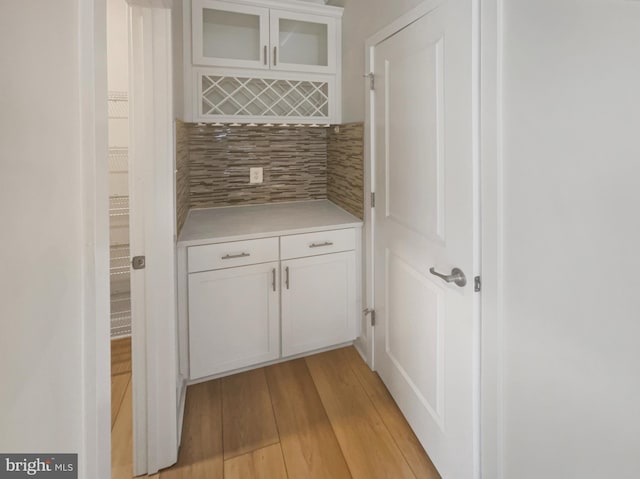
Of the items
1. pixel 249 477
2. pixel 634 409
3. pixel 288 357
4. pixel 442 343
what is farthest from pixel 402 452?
pixel 634 409

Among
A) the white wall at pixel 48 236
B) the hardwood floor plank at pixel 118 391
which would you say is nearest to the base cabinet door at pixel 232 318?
the hardwood floor plank at pixel 118 391

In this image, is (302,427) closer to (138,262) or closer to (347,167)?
(138,262)

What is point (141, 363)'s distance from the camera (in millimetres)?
1390

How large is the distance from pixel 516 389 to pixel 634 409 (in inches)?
12.5

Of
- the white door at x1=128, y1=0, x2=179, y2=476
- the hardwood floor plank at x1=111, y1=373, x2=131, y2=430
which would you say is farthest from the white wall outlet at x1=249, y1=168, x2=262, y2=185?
the hardwood floor plank at x1=111, y1=373, x2=131, y2=430

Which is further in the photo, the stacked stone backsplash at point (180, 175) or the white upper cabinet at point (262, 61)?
the white upper cabinet at point (262, 61)

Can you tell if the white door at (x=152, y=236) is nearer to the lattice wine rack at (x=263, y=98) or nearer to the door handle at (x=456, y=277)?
the lattice wine rack at (x=263, y=98)

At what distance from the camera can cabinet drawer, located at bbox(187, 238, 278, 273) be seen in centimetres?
181

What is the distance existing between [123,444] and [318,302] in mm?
1169

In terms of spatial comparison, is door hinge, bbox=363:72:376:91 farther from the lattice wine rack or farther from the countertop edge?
the countertop edge

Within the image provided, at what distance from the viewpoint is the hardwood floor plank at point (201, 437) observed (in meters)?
1.43

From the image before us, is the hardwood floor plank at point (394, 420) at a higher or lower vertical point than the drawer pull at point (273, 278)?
lower

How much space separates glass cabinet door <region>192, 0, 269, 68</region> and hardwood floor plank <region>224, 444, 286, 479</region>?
2057 mm

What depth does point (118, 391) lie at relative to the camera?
1.92m
